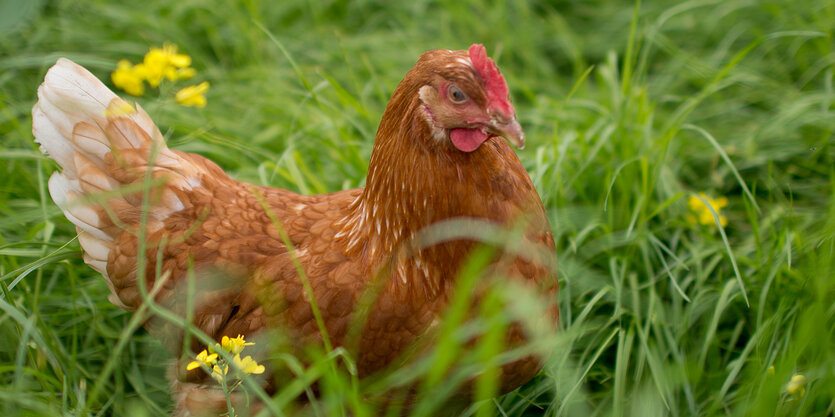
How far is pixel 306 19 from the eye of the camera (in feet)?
14.1

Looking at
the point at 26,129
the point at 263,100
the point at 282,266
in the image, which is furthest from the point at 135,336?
the point at 263,100

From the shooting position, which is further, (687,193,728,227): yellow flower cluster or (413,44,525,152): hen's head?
(687,193,728,227): yellow flower cluster

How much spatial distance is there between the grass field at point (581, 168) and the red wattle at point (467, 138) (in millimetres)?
597

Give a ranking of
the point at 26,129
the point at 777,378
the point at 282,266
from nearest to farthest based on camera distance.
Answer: the point at 777,378, the point at 282,266, the point at 26,129

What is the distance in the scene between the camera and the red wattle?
1.83m

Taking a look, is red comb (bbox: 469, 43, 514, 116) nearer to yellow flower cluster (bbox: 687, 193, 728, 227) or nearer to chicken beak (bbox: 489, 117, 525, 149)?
chicken beak (bbox: 489, 117, 525, 149)

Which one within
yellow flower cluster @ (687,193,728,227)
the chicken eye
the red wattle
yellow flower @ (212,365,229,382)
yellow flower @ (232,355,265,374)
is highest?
the chicken eye

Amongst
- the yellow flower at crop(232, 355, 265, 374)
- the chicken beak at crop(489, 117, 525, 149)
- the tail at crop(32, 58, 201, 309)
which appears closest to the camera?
the yellow flower at crop(232, 355, 265, 374)

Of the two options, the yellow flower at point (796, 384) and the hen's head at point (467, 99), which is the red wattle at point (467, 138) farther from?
the yellow flower at point (796, 384)

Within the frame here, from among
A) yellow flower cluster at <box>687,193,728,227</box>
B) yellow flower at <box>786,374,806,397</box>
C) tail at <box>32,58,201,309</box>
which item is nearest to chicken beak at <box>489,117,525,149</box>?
yellow flower at <box>786,374,806,397</box>

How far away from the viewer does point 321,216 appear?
7.52ft

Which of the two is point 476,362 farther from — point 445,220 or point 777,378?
point 777,378

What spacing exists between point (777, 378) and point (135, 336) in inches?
87.7

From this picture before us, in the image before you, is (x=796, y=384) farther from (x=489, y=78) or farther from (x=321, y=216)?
(x=321, y=216)
